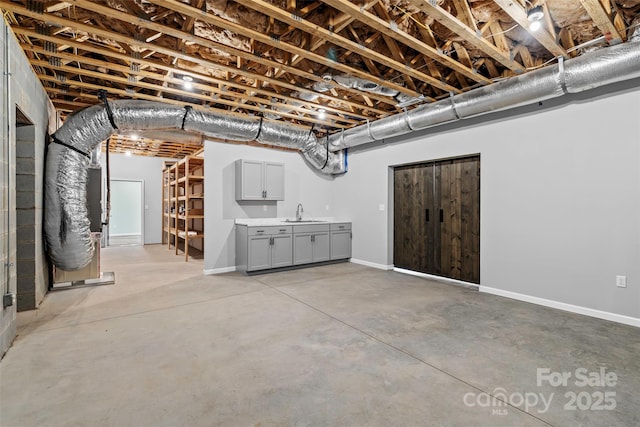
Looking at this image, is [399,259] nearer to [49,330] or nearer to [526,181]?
[526,181]

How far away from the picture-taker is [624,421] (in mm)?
1716

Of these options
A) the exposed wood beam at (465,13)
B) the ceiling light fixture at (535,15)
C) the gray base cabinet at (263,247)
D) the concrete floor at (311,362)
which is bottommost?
the concrete floor at (311,362)

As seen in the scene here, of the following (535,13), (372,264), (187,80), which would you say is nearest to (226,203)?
(187,80)

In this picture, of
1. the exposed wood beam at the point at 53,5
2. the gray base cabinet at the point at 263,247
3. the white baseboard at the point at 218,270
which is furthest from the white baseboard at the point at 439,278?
the exposed wood beam at the point at 53,5

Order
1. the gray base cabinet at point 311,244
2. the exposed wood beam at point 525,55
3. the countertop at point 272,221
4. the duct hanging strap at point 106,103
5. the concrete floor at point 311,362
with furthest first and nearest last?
the gray base cabinet at point 311,244
the countertop at point 272,221
the duct hanging strap at point 106,103
the exposed wood beam at point 525,55
the concrete floor at point 311,362

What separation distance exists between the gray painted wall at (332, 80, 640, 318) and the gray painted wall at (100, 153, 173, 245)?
8362mm

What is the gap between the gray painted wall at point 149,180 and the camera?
30.2ft

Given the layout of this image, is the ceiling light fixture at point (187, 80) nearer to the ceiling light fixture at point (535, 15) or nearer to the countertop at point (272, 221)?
the countertop at point (272, 221)

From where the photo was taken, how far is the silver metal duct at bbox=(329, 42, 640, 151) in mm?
2861

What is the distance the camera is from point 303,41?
9.77 ft

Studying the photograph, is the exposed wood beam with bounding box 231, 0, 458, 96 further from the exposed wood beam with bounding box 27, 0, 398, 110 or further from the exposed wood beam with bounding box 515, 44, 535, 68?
the exposed wood beam with bounding box 515, 44, 535, 68

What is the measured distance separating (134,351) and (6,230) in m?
1.39

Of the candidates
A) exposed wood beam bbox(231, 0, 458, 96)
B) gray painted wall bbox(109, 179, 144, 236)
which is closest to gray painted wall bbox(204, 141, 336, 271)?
exposed wood beam bbox(231, 0, 458, 96)

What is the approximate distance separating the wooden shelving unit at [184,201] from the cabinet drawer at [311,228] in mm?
2150
